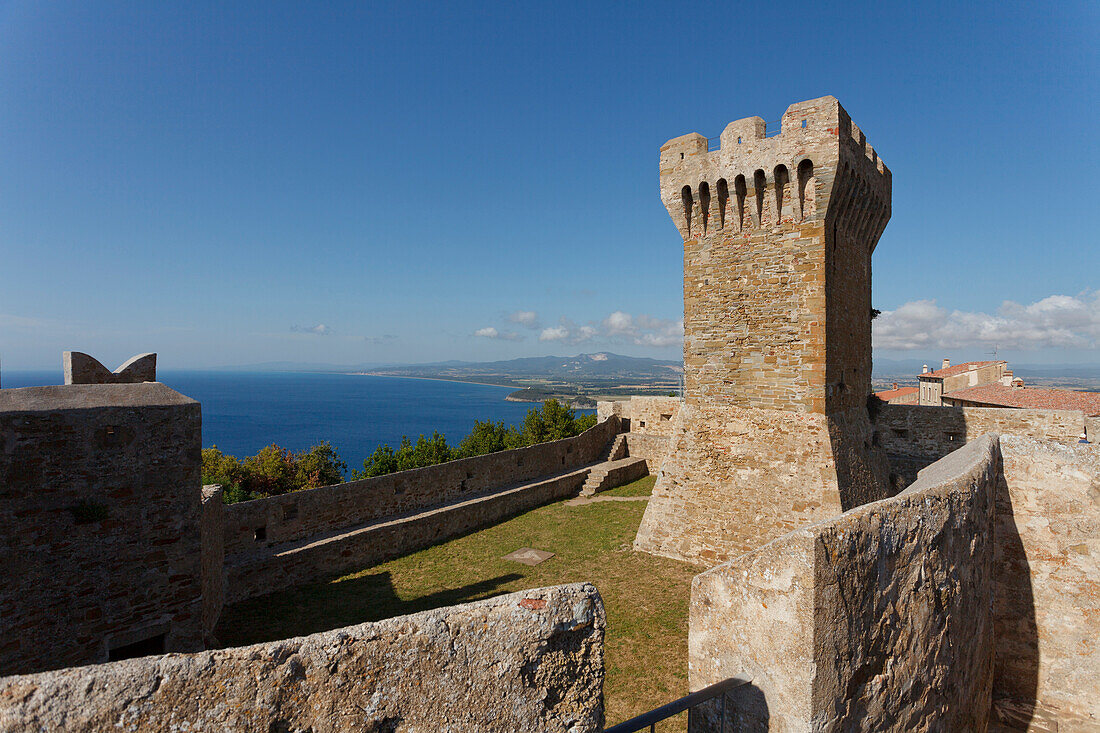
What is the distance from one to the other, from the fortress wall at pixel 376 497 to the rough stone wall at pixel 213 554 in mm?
667

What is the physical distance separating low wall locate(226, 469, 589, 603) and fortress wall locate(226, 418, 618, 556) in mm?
360

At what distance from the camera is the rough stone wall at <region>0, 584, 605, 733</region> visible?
169 cm

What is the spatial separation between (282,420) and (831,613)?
398 feet

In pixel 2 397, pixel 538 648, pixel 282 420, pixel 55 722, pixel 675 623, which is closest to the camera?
pixel 55 722

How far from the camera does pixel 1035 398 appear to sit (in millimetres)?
22156

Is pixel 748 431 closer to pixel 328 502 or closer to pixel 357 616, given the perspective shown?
pixel 357 616

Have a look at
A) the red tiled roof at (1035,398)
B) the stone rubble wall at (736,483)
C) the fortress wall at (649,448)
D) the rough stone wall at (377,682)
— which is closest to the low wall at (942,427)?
the stone rubble wall at (736,483)

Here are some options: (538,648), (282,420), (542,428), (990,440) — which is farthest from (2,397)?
(282,420)

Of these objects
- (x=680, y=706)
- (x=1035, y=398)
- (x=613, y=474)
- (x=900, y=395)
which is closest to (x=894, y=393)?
(x=900, y=395)

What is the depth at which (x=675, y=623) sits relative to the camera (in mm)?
9375

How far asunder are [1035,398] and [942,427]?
12.6 m

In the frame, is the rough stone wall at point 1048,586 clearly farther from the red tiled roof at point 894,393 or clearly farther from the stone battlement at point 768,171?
the red tiled roof at point 894,393

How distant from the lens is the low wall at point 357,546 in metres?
10.7

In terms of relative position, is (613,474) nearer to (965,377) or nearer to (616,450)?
(616,450)
